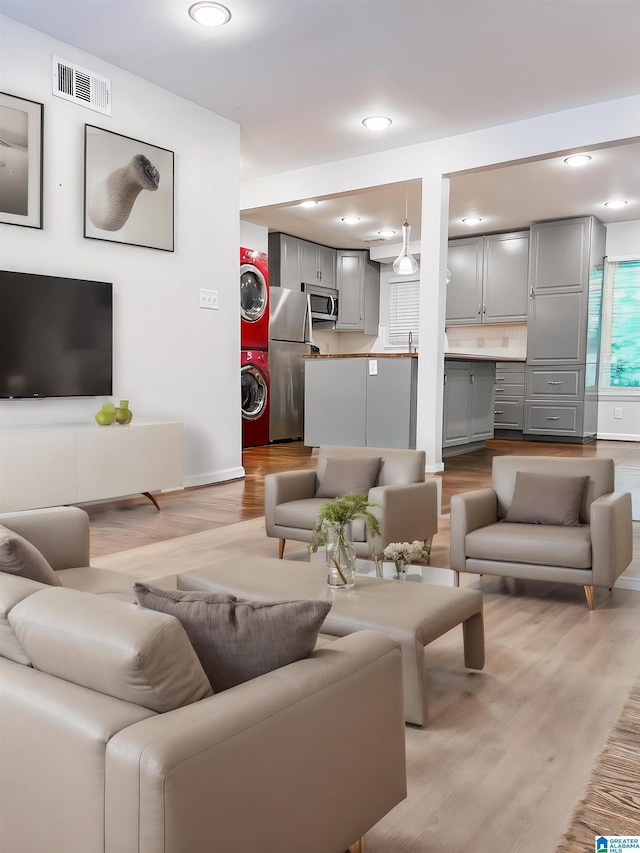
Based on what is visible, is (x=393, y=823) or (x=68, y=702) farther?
(x=393, y=823)

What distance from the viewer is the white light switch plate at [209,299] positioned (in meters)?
5.77

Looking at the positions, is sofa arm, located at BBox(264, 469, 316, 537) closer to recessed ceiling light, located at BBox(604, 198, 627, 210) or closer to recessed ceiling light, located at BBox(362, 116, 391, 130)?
recessed ceiling light, located at BBox(362, 116, 391, 130)

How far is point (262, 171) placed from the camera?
284 inches

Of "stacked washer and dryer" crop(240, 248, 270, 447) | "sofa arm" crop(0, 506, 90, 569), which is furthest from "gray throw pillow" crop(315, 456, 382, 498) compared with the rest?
"stacked washer and dryer" crop(240, 248, 270, 447)

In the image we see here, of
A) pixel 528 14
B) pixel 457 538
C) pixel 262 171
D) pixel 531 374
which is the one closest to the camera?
pixel 457 538

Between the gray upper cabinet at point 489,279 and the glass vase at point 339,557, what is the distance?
782 cm

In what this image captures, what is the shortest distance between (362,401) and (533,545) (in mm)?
4296

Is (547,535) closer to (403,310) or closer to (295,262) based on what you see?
(295,262)

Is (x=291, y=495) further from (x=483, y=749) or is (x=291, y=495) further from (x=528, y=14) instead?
(x=528, y=14)

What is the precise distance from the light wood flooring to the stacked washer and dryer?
4621mm

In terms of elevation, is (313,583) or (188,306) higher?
(188,306)

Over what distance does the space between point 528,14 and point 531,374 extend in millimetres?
5688

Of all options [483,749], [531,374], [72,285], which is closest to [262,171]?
[72,285]

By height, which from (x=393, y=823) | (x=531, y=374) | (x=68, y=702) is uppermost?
(x=531, y=374)
